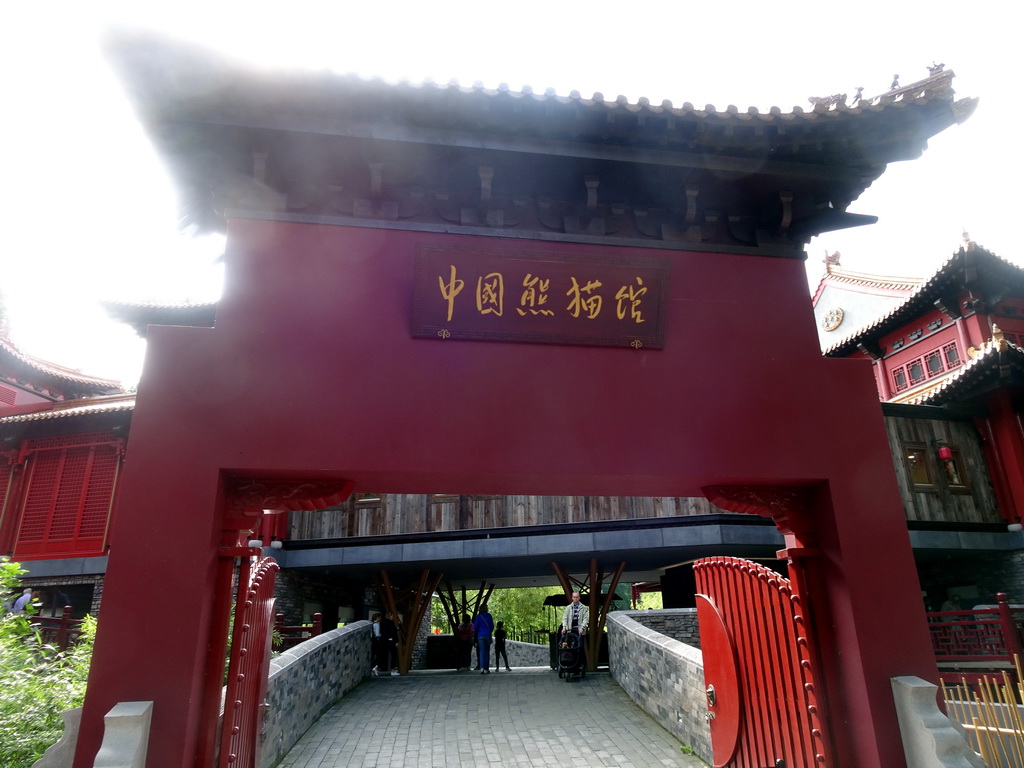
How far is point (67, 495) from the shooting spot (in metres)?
14.4

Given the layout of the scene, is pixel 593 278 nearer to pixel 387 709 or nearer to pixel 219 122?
pixel 219 122

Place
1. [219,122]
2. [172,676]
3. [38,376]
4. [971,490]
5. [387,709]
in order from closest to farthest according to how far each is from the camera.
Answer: [172,676]
[219,122]
[387,709]
[971,490]
[38,376]

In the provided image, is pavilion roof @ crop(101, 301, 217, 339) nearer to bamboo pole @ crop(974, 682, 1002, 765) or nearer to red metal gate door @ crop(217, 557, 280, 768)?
red metal gate door @ crop(217, 557, 280, 768)

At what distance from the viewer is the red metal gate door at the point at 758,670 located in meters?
4.81

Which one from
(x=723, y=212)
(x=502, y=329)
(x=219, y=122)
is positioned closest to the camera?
(x=219, y=122)

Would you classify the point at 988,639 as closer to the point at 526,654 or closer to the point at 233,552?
the point at 233,552

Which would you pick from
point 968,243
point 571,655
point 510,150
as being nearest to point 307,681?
point 571,655

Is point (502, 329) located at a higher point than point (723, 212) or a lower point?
lower

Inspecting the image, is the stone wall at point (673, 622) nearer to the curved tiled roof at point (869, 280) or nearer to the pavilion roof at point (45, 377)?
the curved tiled roof at point (869, 280)

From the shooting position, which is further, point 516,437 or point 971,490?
point 971,490

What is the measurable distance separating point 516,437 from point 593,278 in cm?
143

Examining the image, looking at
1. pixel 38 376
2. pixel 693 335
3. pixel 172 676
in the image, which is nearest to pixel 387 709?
pixel 172 676

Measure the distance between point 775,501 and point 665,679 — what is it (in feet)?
14.7

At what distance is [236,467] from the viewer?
430 cm
